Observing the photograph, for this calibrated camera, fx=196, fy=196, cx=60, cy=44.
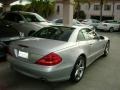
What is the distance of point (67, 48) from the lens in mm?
4633

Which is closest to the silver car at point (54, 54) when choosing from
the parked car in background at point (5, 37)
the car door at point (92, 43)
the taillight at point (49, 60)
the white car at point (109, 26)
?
the taillight at point (49, 60)

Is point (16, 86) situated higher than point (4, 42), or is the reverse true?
point (4, 42)

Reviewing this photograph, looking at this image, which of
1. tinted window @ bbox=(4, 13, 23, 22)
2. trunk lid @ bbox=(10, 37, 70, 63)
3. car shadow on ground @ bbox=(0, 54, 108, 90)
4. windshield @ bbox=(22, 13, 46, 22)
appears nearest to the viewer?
trunk lid @ bbox=(10, 37, 70, 63)

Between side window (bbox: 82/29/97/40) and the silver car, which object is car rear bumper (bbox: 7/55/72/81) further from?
side window (bbox: 82/29/97/40)

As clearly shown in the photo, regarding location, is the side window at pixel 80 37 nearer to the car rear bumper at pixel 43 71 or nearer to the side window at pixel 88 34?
the side window at pixel 88 34

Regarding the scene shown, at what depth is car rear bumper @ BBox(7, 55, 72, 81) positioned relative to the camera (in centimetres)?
419

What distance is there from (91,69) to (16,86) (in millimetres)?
2677

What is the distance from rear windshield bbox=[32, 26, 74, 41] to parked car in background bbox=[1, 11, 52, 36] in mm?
4373

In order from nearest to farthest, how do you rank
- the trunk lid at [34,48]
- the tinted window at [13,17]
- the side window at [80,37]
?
the trunk lid at [34,48] < the side window at [80,37] < the tinted window at [13,17]

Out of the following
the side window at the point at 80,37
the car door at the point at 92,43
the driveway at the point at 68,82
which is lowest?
the driveway at the point at 68,82

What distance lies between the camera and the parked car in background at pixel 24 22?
33.2 ft

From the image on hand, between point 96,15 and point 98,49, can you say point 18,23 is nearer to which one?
point 98,49

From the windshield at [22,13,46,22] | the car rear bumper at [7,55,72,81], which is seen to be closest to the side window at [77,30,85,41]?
the car rear bumper at [7,55,72,81]

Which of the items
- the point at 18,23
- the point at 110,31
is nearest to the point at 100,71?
the point at 18,23
